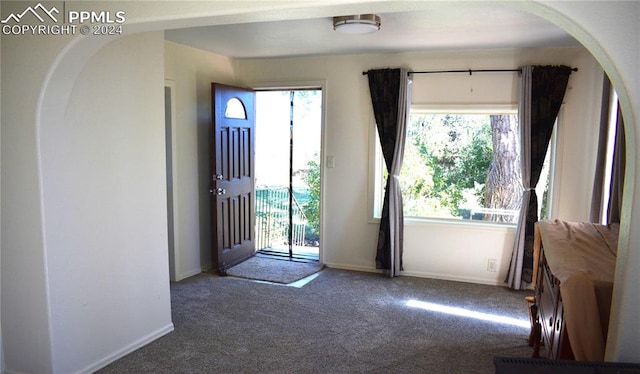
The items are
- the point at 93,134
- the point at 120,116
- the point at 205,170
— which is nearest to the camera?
the point at 93,134

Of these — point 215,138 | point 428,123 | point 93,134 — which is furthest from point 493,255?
point 93,134

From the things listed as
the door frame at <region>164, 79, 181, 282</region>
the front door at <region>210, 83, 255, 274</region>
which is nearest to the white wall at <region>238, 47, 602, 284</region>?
the front door at <region>210, 83, 255, 274</region>

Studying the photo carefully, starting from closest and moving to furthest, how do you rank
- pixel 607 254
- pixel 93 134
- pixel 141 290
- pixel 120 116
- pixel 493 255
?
1. pixel 607 254
2. pixel 93 134
3. pixel 120 116
4. pixel 141 290
5. pixel 493 255

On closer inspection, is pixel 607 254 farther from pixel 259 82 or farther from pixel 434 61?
pixel 259 82

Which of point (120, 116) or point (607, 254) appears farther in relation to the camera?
point (120, 116)

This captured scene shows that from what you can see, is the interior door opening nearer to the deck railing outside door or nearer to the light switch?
the deck railing outside door

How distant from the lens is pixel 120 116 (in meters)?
2.89

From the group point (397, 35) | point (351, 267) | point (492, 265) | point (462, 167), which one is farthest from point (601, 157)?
point (351, 267)

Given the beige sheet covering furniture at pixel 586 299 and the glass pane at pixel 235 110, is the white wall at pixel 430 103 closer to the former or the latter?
the glass pane at pixel 235 110

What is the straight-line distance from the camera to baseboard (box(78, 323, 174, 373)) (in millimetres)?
2799

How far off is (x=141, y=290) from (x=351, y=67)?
3075 millimetres

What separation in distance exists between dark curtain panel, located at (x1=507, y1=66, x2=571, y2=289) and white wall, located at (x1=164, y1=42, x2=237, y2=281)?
3238 mm

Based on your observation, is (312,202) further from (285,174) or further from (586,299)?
(586,299)

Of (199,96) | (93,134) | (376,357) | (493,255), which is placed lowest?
(376,357)
